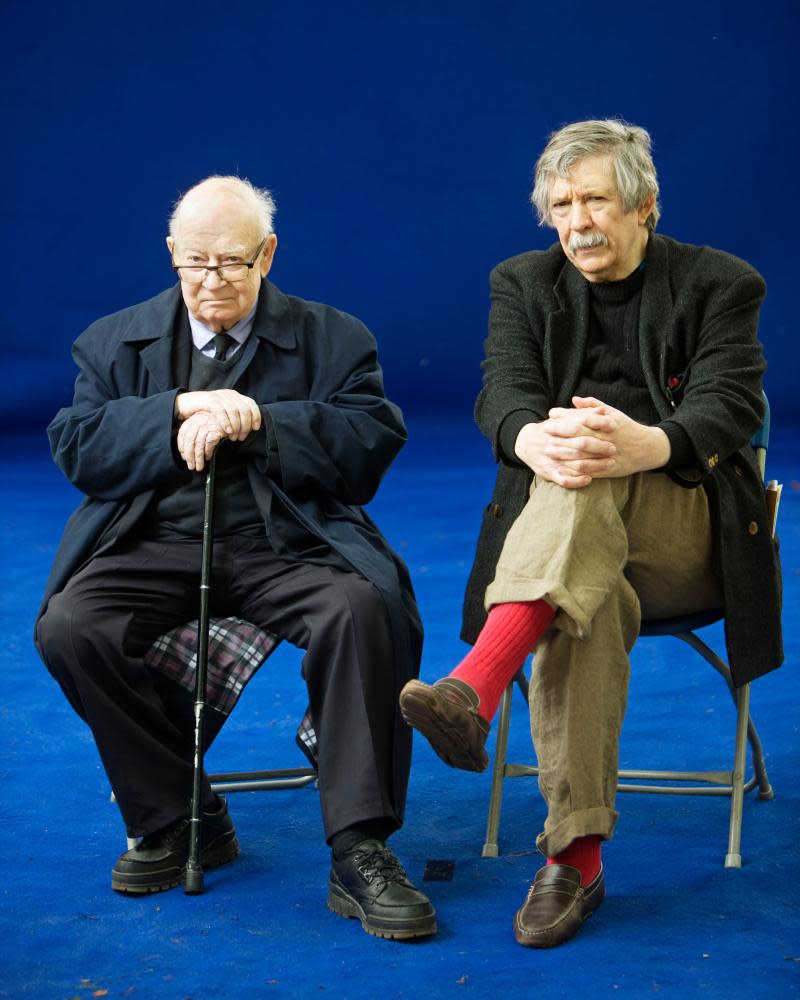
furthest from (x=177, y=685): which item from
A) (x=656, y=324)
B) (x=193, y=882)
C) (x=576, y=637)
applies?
(x=656, y=324)

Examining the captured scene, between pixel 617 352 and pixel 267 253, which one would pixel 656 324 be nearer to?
pixel 617 352

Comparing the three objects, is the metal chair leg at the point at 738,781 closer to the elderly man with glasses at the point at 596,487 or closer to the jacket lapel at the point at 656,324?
the elderly man with glasses at the point at 596,487

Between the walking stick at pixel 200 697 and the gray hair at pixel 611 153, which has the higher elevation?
the gray hair at pixel 611 153

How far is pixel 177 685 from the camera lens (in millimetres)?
3305

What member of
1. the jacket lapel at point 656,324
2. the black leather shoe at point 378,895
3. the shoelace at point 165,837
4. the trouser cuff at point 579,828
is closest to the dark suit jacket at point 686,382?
the jacket lapel at point 656,324

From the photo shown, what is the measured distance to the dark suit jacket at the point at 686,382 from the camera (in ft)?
10.4

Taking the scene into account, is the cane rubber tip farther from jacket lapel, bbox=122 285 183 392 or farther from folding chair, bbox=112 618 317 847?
jacket lapel, bbox=122 285 183 392

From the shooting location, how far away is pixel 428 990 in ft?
8.72

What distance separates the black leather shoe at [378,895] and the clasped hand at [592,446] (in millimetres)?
781

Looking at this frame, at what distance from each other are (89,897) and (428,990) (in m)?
0.77

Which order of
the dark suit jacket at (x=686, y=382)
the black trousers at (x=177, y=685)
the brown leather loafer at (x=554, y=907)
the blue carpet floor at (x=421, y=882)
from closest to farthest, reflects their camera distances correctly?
1. the blue carpet floor at (x=421, y=882)
2. the brown leather loafer at (x=554, y=907)
3. the black trousers at (x=177, y=685)
4. the dark suit jacket at (x=686, y=382)

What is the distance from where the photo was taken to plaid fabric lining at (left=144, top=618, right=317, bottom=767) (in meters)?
3.29

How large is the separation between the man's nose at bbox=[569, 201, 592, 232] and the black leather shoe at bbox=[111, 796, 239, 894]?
1403 mm

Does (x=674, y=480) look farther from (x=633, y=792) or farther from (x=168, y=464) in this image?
(x=168, y=464)
